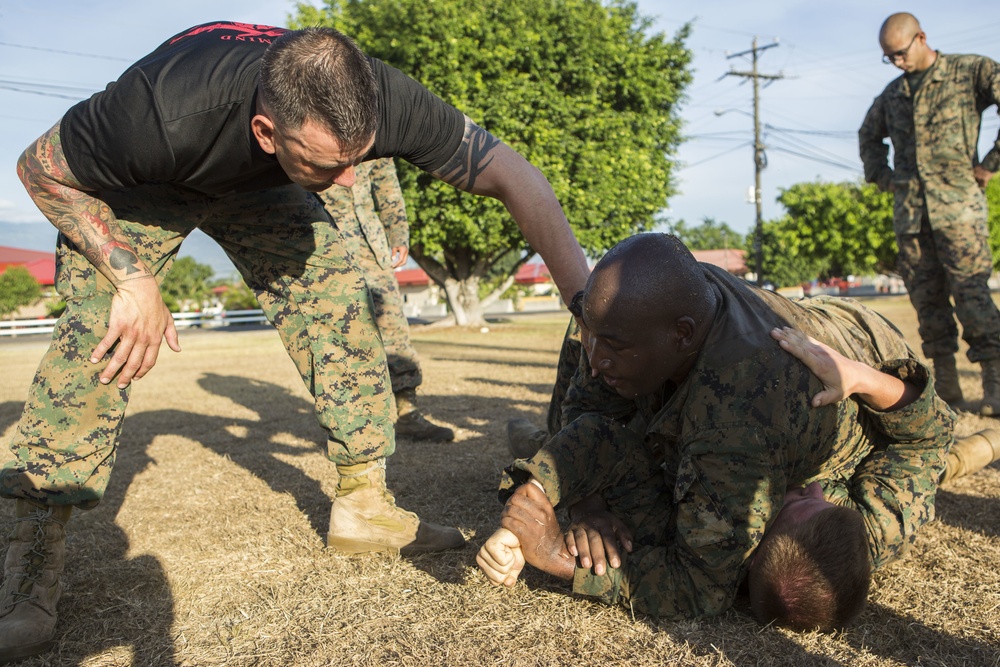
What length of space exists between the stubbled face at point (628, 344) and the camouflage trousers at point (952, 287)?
4.16 m

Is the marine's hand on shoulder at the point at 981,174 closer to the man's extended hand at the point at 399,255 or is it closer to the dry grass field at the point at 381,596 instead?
the dry grass field at the point at 381,596

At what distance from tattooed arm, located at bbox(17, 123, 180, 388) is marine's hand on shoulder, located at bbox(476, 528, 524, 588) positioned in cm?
113

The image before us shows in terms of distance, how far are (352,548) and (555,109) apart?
755 inches

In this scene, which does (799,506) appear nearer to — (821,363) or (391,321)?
(821,363)

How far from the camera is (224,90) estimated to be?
2.33 metres

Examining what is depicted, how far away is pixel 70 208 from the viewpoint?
8.02 ft

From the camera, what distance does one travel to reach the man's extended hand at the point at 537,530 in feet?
7.52

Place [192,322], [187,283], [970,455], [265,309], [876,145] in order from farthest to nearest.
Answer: [187,283] < [192,322] < [876,145] < [970,455] < [265,309]

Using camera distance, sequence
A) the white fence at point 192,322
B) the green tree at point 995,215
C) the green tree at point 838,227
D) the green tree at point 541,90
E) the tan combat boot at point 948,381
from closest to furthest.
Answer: the tan combat boot at point 948,381 → the green tree at point 541,90 → the white fence at point 192,322 → the green tree at point 838,227 → the green tree at point 995,215

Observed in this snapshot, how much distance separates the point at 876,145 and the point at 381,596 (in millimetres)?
5417

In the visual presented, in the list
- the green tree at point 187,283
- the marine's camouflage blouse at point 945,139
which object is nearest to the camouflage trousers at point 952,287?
the marine's camouflage blouse at point 945,139

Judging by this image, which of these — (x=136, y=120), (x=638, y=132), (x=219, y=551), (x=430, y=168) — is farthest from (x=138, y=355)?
(x=638, y=132)

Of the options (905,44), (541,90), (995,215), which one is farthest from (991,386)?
(995,215)

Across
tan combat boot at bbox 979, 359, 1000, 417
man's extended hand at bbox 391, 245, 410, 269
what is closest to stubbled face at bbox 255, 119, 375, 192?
man's extended hand at bbox 391, 245, 410, 269
